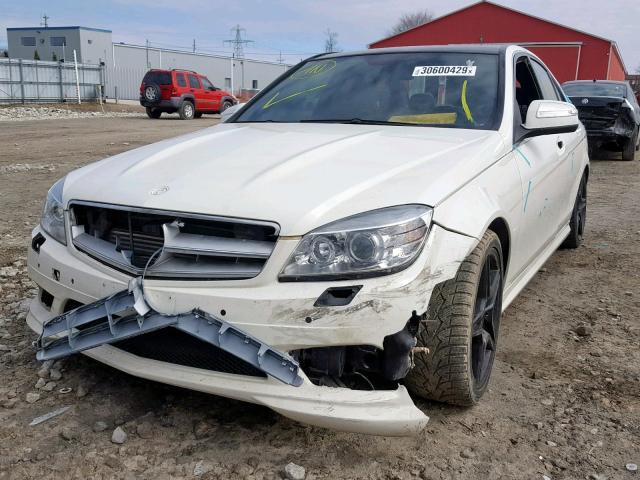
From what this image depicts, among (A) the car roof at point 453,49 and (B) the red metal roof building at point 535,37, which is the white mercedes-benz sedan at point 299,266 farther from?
(B) the red metal roof building at point 535,37

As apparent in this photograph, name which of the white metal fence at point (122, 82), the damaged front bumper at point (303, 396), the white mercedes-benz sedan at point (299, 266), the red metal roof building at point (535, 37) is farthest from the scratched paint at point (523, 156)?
the white metal fence at point (122, 82)

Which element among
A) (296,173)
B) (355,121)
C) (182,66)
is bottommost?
(296,173)

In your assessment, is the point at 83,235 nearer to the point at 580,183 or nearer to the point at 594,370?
the point at 594,370

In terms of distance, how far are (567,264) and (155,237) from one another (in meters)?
3.71

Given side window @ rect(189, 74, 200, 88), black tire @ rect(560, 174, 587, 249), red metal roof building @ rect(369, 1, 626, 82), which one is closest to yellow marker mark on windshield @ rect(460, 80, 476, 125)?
black tire @ rect(560, 174, 587, 249)

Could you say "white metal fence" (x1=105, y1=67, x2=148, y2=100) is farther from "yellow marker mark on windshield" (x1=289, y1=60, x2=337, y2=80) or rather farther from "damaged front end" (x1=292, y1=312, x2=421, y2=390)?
"damaged front end" (x1=292, y1=312, x2=421, y2=390)

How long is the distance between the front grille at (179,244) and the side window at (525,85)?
2348mm

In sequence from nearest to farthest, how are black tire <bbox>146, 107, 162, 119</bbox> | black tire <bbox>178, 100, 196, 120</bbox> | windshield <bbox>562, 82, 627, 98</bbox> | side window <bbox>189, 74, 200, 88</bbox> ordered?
windshield <bbox>562, 82, 627, 98</bbox>, black tire <bbox>178, 100, 196, 120</bbox>, black tire <bbox>146, 107, 162, 119</bbox>, side window <bbox>189, 74, 200, 88</bbox>

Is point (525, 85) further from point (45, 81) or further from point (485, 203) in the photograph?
point (45, 81)

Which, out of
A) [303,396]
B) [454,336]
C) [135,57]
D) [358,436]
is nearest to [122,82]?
[135,57]

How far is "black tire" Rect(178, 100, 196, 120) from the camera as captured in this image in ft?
76.1

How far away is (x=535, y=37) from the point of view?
27625 millimetres

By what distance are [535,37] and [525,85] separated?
1027 inches

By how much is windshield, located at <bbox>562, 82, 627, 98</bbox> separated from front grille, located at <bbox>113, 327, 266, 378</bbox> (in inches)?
429
